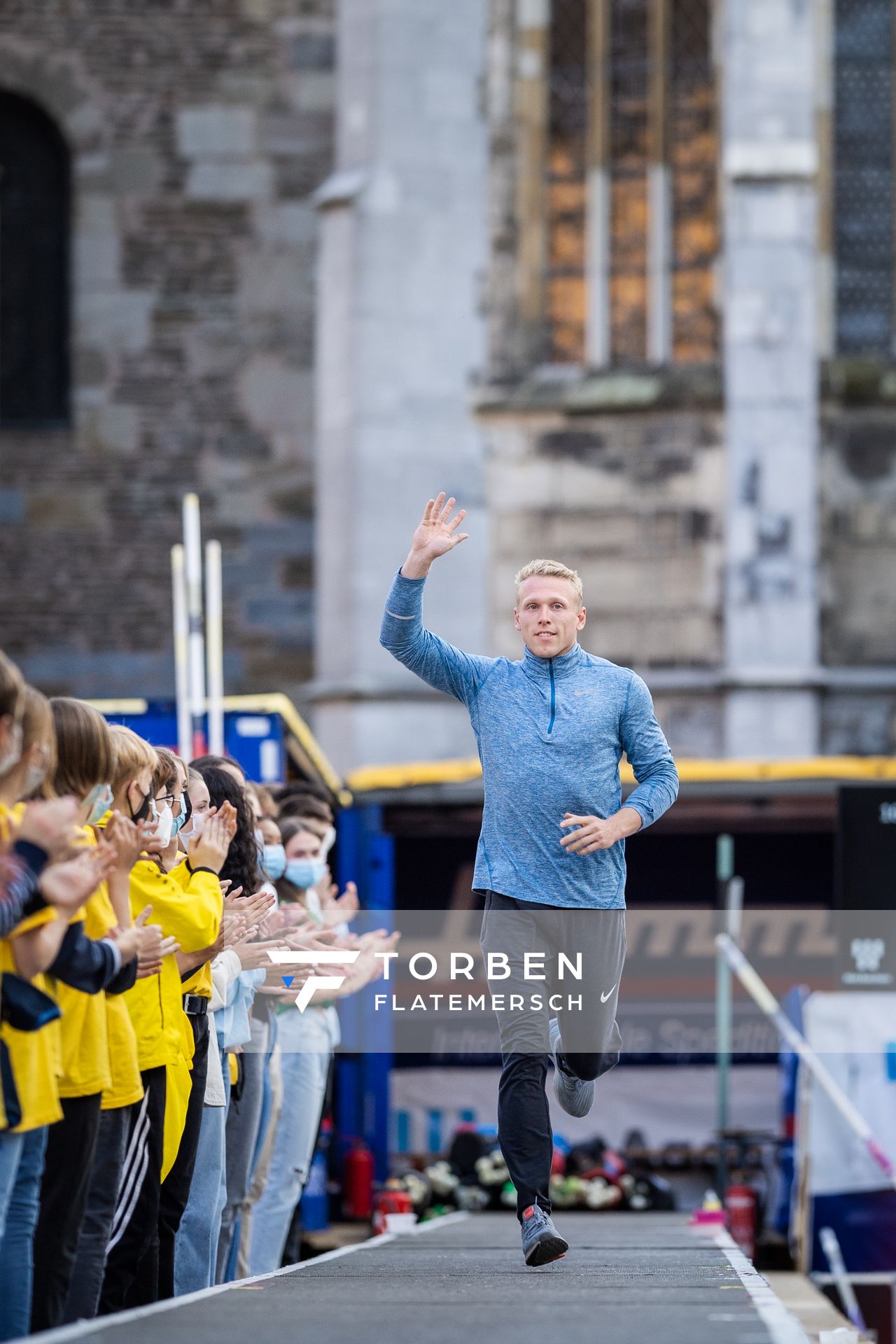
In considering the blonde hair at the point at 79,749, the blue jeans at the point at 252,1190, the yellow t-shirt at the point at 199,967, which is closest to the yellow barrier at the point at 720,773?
the blue jeans at the point at 252,1190

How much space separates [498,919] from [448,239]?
11.6 meters

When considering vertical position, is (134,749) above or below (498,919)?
above

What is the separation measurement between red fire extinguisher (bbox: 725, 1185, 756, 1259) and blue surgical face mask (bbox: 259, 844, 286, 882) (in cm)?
518

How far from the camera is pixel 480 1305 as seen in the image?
183 inches

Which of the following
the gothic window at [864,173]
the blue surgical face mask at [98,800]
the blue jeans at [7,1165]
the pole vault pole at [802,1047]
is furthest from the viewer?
the gothic window at [864,173]

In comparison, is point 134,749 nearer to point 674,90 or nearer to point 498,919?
point 498,919

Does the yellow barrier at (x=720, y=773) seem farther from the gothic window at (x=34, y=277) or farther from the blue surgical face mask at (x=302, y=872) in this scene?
the gothic window at (x=34, y=277)

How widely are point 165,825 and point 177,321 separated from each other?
12.9 metres

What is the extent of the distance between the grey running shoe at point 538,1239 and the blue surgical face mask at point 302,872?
2601 mm

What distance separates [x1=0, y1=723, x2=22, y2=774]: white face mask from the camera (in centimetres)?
438

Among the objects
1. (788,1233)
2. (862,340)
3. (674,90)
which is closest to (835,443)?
(862,340)

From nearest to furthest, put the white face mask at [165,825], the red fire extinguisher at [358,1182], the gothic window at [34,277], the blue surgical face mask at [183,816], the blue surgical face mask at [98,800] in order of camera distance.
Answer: the blue surgical face mask at [98,800] < the white face mask at [165,825] < the blue surgical face mask at [183,816] < the red fire extinguisher at [358,1182] < the gothic window at [34,277]

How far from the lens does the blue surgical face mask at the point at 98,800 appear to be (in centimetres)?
492

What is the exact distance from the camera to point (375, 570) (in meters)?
16.2
